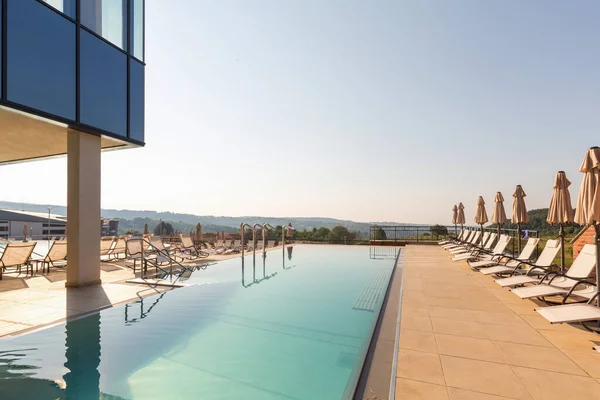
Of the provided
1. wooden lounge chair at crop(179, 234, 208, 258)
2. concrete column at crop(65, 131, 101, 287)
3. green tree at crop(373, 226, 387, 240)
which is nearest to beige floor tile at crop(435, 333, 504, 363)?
concrete column at crop(65, 131, 101, 287)

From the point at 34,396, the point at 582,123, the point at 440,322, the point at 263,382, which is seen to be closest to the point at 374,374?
the point at 263,382

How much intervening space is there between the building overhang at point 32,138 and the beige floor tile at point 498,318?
7.69 m

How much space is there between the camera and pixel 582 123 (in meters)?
12.7

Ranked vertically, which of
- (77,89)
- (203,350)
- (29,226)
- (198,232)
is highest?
(77,89)

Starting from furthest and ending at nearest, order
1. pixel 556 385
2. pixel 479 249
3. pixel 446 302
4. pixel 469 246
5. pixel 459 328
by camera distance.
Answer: pixel 469 246 < pixel 479 249 < pixel 446 302 < pixel 459 328 < pixel 556 385

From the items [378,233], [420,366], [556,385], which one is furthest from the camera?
[378,233]

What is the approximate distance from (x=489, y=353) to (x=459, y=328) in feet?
2.45

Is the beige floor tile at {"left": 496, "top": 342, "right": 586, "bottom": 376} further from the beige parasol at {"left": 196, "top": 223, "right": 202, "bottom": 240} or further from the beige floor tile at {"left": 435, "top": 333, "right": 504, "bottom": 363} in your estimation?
the beige parasol at {"left": 196, "top": 223, "right": 202, "bottom": 240}

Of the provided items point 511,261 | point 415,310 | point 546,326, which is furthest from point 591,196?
point 511,261

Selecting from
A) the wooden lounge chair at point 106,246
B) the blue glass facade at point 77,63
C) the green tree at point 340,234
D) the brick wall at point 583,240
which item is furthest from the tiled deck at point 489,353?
the green tree at point 340,234

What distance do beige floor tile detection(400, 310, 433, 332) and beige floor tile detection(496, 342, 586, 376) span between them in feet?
2.55

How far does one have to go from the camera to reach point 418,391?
8.25 feet

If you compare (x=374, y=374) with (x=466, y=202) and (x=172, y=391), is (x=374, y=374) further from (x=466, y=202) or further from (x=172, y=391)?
(x=466, y=202)

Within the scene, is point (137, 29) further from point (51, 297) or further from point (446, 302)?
point (446, 302)
